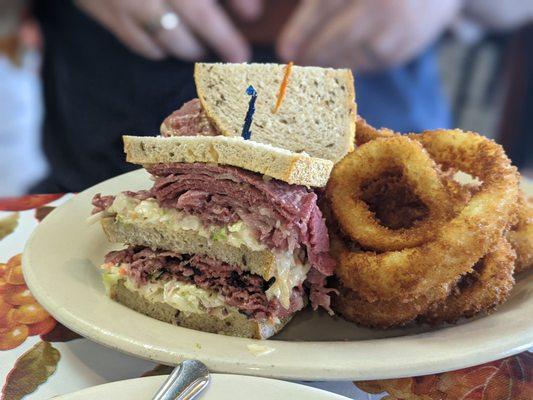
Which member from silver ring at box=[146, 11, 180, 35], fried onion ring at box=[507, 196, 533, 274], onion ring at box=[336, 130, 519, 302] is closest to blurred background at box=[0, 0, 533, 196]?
silver ring at box=[146, 11, 180, 35]

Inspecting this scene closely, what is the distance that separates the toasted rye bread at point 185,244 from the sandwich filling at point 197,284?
0.07ft

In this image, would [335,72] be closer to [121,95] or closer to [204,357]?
[204,357]

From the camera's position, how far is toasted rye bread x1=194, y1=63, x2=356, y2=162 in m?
1.97

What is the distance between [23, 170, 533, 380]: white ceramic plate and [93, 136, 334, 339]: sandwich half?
90 millimetres

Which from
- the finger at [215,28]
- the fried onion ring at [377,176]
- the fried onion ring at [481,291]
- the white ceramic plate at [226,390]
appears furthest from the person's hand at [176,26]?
the white ceramic plate at [226,390]

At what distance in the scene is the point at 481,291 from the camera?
1.59 metres

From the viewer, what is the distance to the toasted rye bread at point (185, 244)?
1.53 m

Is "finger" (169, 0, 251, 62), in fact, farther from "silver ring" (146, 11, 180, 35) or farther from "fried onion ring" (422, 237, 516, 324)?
"fried onion ring" (422, 237, 516, 324)

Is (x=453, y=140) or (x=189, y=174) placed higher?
(x=453, y=140)

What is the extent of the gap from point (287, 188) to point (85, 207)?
2.98 ft

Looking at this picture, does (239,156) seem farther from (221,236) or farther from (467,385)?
(467,385)

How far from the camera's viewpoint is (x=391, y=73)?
3893mm

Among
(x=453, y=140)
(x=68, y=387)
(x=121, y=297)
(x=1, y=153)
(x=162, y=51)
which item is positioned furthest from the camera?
(x=1, y=153)

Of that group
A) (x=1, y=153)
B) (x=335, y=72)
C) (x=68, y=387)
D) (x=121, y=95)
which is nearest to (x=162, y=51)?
(x=121, y=95)
